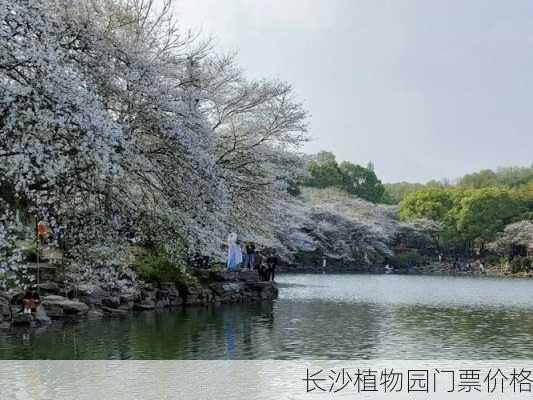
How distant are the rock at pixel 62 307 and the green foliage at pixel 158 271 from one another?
3.17 m

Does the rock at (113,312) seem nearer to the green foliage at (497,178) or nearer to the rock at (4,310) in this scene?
the rock at (4,310)

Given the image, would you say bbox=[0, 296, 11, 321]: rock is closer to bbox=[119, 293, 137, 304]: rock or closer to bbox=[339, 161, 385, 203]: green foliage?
bbox=[119, 293, 137, 304]: rock

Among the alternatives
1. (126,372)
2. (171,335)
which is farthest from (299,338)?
(126,372)

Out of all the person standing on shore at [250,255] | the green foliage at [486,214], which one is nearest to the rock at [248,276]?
the person standing on shore at [250,255]

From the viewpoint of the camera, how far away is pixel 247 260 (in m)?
25.6

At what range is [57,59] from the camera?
30.6ft

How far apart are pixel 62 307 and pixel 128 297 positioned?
2.46 m

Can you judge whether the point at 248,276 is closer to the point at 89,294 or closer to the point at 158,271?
the point at 158,271

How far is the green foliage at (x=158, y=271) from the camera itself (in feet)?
66.5

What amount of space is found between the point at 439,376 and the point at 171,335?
584 centimetres

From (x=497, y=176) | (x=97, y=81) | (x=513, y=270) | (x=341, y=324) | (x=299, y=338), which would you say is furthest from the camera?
(x=497, y=176)

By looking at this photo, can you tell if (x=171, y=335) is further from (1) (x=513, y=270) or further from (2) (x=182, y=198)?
(1) (x=513, y=270)

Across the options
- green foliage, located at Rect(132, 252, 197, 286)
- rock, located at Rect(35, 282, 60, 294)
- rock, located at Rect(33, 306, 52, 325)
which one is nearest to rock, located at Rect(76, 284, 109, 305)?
rock, located at Rect(35, 282, 60, 294)

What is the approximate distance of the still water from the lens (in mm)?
12227
